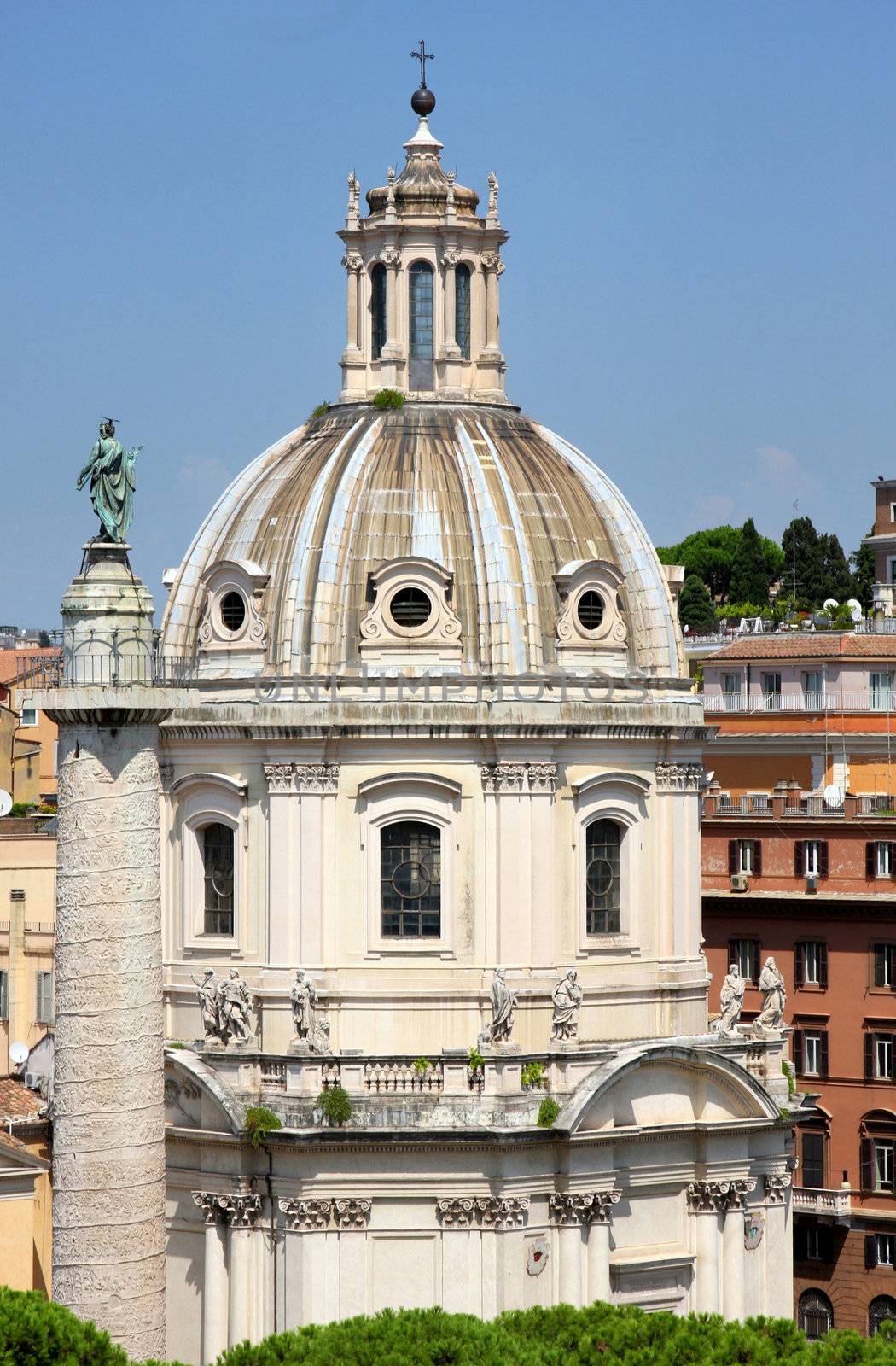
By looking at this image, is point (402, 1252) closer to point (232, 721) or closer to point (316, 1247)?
point (316, 1247)

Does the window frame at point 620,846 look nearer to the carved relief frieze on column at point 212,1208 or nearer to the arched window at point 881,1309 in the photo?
the carved relief frieze on column at point 212,1208

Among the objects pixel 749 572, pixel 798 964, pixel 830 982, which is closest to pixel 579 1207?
pixel 830 982

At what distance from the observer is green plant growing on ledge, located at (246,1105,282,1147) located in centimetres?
6919

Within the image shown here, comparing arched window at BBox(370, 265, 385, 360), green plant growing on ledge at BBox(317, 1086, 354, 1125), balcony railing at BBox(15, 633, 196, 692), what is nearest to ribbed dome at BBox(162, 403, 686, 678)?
arched window at BBox(370, 265, 385, 360)

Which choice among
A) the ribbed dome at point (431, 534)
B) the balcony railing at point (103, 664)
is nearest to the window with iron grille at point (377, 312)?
the ribbed dome at point (431, 534)

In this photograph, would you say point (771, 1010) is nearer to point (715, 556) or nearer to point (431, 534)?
point (431, 534)

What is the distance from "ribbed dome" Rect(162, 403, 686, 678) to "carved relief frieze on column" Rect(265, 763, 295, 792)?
194cm

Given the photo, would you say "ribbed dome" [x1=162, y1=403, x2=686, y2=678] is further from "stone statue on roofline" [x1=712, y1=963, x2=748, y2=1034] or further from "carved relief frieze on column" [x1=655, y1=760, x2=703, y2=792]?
"stone statue on roofline" [x1=712, y1=963, x2=748, y2=1034]

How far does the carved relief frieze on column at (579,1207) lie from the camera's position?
69.6m

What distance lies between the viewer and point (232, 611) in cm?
7300

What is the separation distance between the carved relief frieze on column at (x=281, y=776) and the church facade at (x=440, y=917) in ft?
0.31

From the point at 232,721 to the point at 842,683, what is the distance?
3534 cm

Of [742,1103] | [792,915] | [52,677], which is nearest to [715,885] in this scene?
[792,915]

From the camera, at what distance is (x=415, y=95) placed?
251 feet
